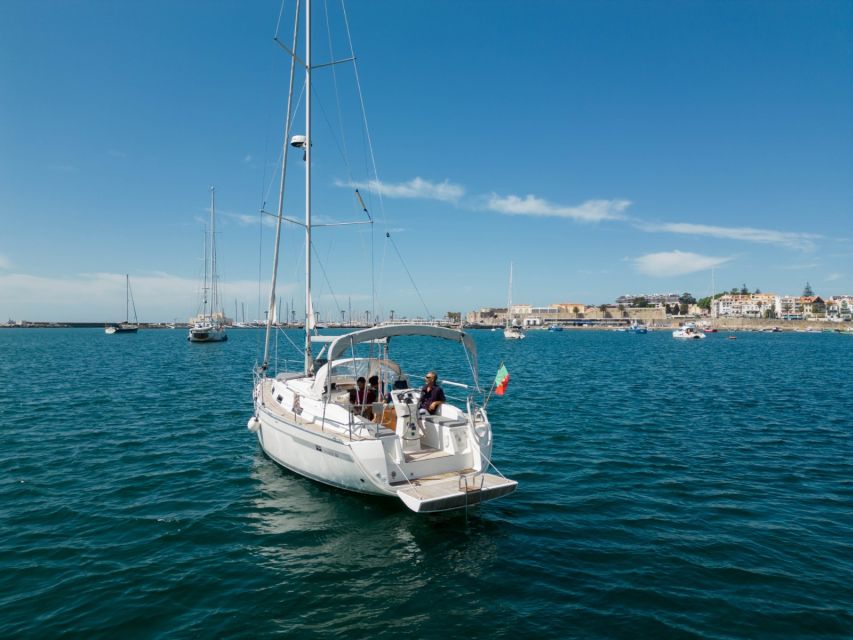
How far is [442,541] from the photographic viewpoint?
30.1 feet

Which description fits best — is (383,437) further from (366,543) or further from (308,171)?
(308,171)

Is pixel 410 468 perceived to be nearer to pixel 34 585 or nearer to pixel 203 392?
pixel 34 585

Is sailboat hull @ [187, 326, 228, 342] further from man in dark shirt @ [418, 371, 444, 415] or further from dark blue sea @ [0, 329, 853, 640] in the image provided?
man in dark shirt @ [418, 371, 444, 415]

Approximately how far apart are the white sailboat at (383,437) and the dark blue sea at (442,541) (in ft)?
2.58

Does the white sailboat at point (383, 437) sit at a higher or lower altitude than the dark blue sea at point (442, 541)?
higher

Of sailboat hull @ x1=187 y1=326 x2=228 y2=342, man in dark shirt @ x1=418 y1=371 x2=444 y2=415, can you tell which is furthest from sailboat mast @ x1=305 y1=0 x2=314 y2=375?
sailboat hull @ x1=187 y1=326 x2=228 y2=342

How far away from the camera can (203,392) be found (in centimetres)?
2727

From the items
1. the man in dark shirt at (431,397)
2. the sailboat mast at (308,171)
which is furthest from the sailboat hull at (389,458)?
the sailboat mast at (308,171)

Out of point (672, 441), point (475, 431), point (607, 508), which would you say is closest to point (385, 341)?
point (475, 431)

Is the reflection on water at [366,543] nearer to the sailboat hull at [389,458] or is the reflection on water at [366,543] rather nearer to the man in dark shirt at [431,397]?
the sailboat hull at [389,458]

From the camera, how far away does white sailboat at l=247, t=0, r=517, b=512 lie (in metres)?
9.83

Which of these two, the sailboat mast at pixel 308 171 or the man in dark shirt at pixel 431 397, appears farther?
the sailboat mast at pixel 308 171

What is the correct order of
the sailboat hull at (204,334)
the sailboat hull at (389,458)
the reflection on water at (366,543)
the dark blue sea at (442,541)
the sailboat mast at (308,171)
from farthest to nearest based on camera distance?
1. the sailboat hull at (204,334)
2. the sailboat mast at (308,171)
3. the sailboat hull at (389,458)
4. the reflection on water at (366,543)
5. the dark blue sea at (442,541)

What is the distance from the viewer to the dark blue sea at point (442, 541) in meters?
6.86
